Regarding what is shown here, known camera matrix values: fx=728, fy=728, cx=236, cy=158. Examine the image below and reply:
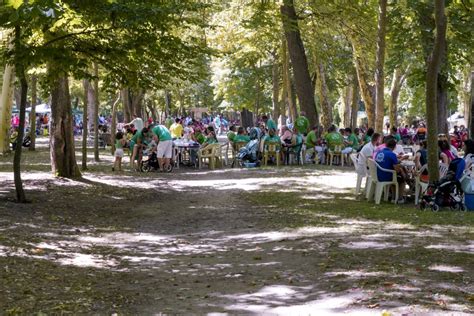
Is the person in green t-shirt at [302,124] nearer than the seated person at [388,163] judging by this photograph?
No

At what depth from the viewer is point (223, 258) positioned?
363 inches

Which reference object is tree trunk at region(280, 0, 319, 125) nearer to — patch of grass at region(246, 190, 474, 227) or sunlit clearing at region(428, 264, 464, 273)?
patch of grass at region(246, 190, 474, 227)

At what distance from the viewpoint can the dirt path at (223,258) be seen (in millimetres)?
6738

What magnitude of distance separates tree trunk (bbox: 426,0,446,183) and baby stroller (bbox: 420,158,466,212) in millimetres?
218

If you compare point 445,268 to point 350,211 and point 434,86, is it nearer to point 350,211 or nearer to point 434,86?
point 350,211

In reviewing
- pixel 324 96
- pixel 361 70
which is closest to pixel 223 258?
pixel 361 70

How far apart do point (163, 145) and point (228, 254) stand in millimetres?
13413

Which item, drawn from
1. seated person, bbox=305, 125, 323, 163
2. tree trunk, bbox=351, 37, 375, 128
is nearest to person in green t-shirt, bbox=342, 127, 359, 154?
seated person, bbox=305, 125, 323, 163

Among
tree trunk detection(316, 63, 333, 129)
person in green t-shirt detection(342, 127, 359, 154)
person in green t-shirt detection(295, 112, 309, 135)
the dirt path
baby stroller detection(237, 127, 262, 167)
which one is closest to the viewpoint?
the dirt path

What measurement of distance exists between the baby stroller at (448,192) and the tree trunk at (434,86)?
0.22 m

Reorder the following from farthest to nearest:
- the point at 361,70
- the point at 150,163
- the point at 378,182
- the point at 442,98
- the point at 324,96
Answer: the point at 324,96 < the point at 442,98 < the point at 150,163 < the point at 361,70 < the point at 378,182

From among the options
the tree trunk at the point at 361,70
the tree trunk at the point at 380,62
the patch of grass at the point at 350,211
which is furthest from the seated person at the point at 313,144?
the patch of grass at the point at 350,211

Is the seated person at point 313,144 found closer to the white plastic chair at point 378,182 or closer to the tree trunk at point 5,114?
the white plastic chair at point 378,182

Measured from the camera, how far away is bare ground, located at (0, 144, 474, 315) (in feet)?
22.2
